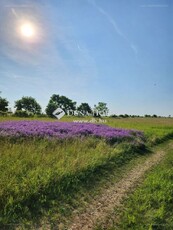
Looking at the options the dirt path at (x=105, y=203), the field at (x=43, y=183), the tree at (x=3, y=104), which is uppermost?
the tree at (x=3, y=104)

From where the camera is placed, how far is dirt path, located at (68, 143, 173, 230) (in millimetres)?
5496

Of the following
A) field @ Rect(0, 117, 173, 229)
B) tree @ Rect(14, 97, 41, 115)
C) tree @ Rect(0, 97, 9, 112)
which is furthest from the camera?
tree @ Rect(14, 97, 41, 115)

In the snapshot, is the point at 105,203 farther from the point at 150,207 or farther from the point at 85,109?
the point at 85,109

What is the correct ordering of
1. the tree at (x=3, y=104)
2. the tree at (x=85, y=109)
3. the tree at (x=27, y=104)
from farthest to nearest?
the tree at (x=85, y=109)
the tree at (x=27, y=104)
the tree at (x=3, y=104)

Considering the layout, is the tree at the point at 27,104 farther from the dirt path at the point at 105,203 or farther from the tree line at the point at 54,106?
the dirt path at the point at 105,203

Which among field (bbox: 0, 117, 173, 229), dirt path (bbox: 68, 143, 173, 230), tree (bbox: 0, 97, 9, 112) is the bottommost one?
dirt path (bbox: 68, 143, 173, 230)

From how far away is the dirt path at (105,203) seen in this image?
18.0 ft

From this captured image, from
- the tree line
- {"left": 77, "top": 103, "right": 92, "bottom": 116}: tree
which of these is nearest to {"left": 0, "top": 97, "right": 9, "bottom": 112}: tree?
the tree line

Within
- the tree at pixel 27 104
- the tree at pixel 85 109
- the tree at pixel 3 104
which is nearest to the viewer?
the tree at pixel 3 104

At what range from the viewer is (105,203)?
6.72 metres

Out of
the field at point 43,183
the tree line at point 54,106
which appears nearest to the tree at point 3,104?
the tree line at point 54,106

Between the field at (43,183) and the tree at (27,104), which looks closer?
the field at (43,183)

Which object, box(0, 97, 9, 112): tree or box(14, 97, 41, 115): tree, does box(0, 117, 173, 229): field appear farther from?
box(14, 97, 41, 115): tree

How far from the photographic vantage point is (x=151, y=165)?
484 inches
